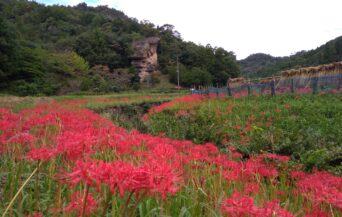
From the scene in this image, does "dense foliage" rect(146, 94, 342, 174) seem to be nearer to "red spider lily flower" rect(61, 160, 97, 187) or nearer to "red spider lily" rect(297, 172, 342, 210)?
"red spider lily" rect(297, 172, 342, 210)

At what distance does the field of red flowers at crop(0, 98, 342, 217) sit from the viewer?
1157 mm

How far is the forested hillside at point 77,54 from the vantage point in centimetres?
3741

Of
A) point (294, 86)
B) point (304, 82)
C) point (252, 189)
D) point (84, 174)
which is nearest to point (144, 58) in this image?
point (294, 86)

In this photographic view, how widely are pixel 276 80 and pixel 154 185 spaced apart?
75.9 ft

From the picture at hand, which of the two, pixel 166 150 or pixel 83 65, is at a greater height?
pixel 83 65

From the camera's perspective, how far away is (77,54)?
184 feet

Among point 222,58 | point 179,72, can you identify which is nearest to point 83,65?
point 179,72

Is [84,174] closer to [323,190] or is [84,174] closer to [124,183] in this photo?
[124,183]

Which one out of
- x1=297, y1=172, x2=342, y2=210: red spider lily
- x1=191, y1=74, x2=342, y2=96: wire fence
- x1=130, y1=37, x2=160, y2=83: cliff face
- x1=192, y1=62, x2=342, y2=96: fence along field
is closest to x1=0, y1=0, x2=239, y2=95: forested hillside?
x1=130, y1=37, x2=160, y2=83: cliff face

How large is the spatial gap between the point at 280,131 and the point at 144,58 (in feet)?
183

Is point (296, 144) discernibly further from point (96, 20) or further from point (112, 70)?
point (96, 20)

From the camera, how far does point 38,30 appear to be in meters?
67.3

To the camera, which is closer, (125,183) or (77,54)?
(125,183)

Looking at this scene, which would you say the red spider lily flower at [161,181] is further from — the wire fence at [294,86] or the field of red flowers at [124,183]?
the wire fence at [294,86]
